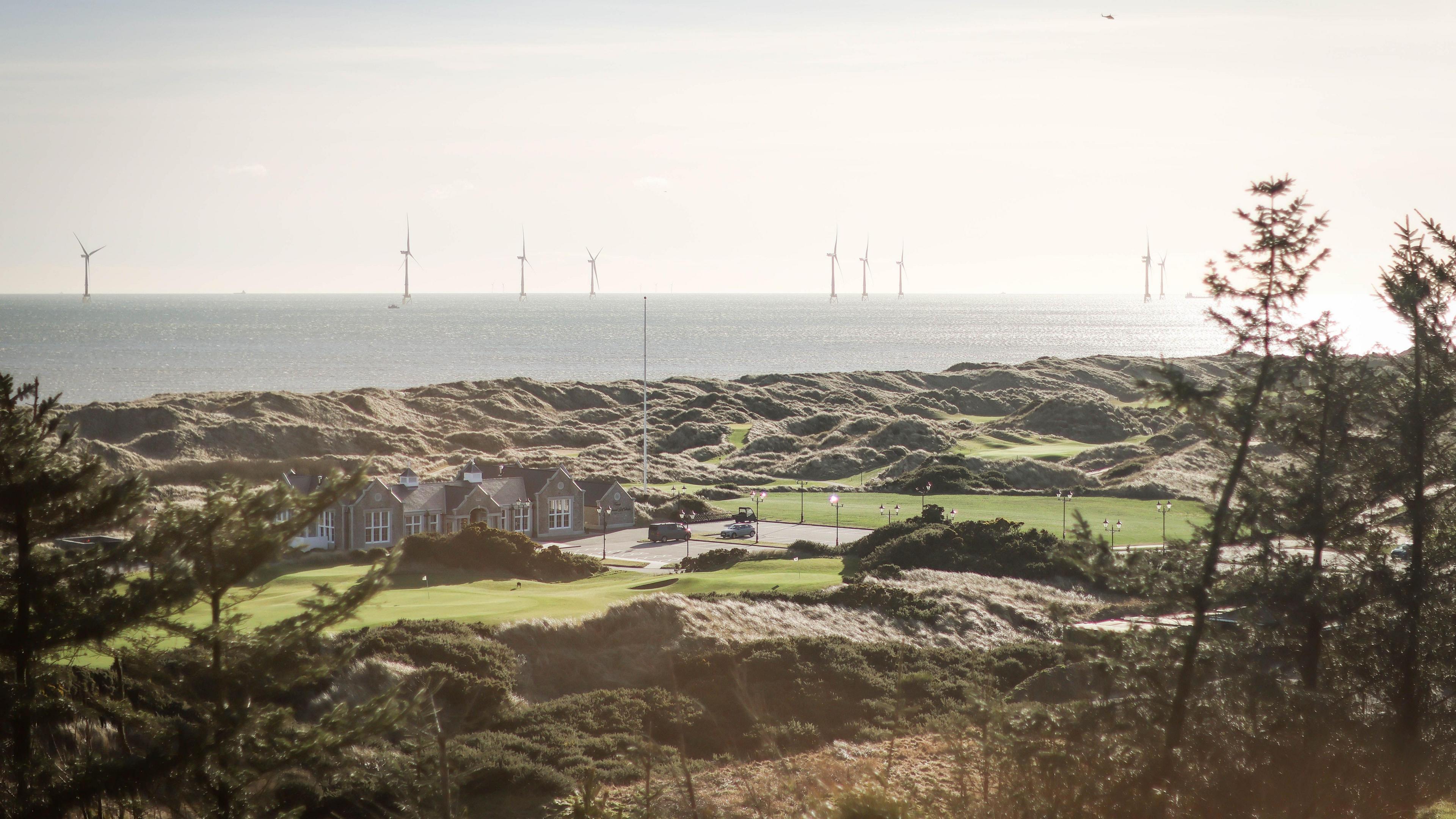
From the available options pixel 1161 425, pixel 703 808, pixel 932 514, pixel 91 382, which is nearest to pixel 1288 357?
pixel 703 808

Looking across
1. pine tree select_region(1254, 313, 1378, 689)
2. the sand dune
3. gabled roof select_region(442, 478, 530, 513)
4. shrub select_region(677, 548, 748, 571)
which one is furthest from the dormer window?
pine tree select_region(1254, 313, 1378, 689)

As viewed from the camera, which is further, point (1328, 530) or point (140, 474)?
point (1328, 530)

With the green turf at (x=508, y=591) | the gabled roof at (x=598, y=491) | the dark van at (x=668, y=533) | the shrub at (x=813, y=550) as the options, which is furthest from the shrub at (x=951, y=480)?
the green turf at (x=508, y=591)

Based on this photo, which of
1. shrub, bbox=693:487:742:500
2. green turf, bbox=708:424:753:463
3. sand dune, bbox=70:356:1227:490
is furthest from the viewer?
green turf, bbox=708:424:753:463

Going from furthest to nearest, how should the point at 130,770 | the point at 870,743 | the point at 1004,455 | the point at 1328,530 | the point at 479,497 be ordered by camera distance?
the point at 1004,455 < the point at 479,497 < the point at 870,743 < the point at 1328,530 < the point at 130,770

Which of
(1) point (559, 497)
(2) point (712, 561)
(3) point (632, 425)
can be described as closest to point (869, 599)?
(2) point (712, 561)

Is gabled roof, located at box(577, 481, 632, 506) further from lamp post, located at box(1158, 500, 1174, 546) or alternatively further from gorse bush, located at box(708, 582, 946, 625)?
lamp post, located at box(1158, 500, 1174, 546)

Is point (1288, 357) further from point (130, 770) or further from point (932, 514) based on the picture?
point (932, 514)

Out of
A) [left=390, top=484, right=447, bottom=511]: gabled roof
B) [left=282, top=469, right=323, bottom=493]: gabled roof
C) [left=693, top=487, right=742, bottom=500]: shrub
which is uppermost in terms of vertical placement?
[left=282, top=469, right=323, bottom=493]: gabled roof
